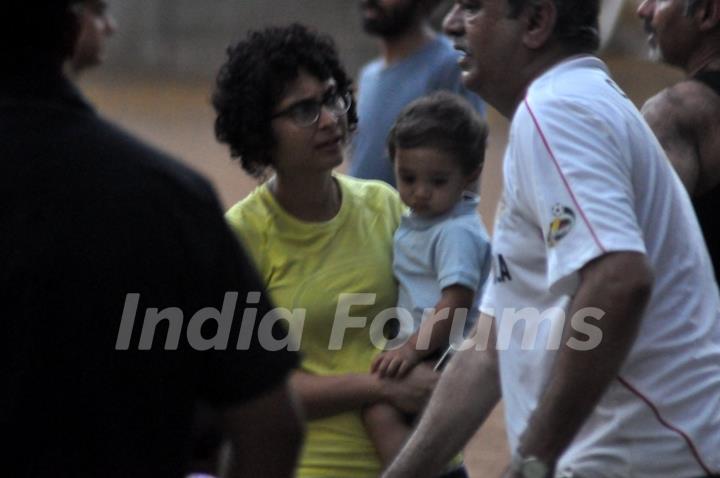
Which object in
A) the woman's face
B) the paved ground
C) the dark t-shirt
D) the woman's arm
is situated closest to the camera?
the dark t-shirt

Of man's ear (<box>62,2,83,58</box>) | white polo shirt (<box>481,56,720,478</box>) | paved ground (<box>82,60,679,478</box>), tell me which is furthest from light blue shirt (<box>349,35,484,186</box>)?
paved ground (<box>82,60,679,478</box>)

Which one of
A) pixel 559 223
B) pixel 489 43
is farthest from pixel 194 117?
pixel 559 223

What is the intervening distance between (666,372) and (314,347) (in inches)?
49.0

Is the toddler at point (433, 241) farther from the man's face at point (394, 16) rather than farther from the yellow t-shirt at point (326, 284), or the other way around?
the man's face at point (394, 16)

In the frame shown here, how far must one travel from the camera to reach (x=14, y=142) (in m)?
2.34

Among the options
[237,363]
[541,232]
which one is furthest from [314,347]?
[237,363]

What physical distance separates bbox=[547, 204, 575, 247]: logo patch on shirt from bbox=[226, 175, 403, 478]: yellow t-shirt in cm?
113

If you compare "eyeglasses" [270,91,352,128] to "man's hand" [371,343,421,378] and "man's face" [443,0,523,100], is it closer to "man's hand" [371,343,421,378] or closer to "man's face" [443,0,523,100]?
"man's hand" [371,343,421,378]

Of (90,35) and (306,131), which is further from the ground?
(306,131)

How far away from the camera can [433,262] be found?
425 centimetres

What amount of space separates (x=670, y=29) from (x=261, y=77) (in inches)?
45.4

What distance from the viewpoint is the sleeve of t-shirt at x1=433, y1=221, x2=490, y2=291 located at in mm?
4203

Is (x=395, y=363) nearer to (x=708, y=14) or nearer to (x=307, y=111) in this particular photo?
(x=307, y=111)

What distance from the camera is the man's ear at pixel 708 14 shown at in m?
4.15
